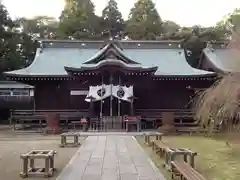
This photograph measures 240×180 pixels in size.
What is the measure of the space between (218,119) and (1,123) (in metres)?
25.7

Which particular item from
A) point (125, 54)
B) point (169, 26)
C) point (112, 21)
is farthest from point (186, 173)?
point (112, 21)

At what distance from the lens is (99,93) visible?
81.6ft

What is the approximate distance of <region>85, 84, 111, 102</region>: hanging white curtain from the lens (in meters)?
24.7

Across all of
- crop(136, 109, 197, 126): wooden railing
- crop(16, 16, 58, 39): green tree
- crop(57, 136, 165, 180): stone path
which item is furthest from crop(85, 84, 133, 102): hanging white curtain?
crop(16, 16, 58, 39): green tree

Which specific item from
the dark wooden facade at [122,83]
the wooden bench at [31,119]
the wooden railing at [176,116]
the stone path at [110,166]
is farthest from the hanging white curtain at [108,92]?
the stone path at [110,166]

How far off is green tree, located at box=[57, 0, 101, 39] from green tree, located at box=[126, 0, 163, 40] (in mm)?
4917

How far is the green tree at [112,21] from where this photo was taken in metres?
56.6

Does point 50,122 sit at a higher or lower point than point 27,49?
lower

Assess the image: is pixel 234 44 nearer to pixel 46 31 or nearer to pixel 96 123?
pixel 96 123

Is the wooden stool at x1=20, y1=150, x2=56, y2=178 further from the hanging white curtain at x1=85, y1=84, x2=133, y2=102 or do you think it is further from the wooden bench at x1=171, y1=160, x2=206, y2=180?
the hanging white curtain at x1=85, y1=84, x2=133, y2=102

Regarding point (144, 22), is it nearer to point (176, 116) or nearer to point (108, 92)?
point (108, 92)

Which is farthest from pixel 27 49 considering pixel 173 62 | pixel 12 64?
pixel 173 62

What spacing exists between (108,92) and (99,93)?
57 centimetres

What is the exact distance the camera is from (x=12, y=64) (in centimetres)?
3562
